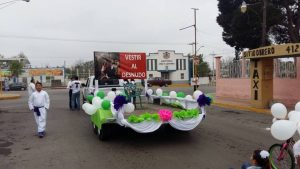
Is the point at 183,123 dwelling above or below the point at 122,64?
below

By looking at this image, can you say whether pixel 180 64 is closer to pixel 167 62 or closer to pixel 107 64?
pixel 167 62

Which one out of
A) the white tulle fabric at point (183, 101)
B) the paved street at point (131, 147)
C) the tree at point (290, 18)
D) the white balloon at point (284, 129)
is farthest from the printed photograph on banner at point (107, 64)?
the tree at point (290, 18)

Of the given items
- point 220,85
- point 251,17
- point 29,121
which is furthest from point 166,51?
point 29,121

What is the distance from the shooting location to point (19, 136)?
35.7ft

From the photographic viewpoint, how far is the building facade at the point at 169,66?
72500 mm

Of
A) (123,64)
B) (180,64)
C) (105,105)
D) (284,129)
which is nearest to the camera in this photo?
(284,129)

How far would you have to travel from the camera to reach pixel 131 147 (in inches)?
351

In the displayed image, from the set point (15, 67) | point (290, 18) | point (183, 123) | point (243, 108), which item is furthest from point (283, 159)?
point (15, 67)

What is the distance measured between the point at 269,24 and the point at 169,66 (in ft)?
135

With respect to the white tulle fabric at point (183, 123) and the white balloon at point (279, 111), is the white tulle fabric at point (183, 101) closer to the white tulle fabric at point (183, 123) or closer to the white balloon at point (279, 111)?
the white tulle fabric at point (183, 123)

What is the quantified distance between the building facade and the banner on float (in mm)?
58283

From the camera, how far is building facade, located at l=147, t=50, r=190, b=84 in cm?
7250

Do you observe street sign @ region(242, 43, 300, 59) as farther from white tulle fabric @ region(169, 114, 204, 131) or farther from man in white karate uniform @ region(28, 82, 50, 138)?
man in white karate uniform @ region(28, 82, 50, 138)

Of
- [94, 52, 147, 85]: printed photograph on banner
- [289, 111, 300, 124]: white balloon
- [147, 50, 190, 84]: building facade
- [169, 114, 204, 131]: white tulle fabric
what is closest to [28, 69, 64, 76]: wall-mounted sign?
[147, 50, 190, 84]: building facade
